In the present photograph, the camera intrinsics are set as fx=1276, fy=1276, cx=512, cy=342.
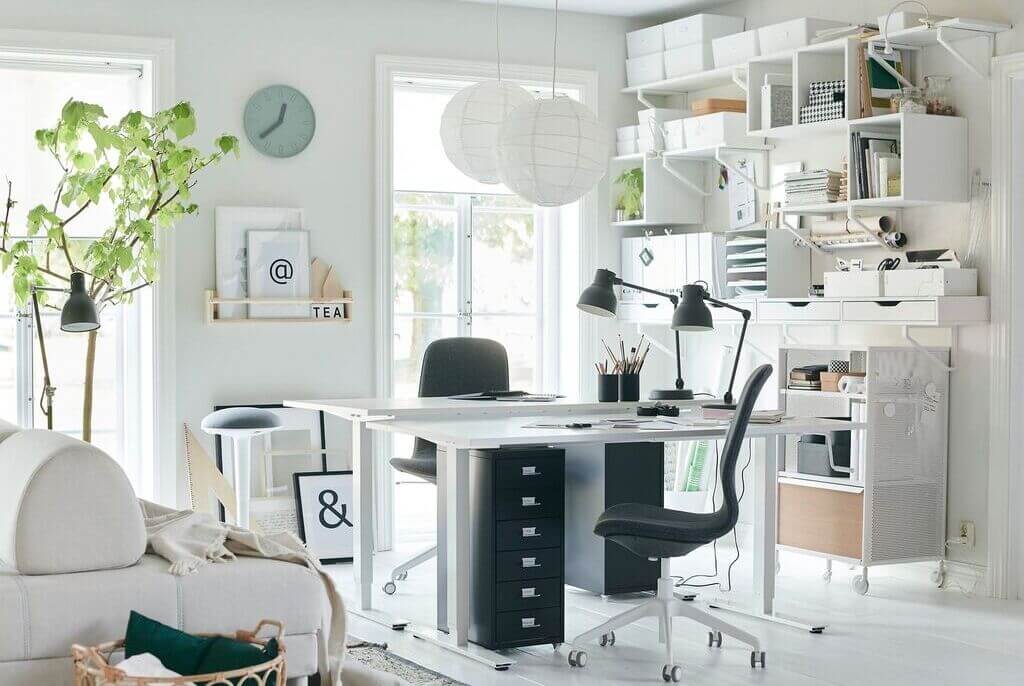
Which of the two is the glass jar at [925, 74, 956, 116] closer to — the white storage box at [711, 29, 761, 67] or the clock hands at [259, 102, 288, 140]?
the white storage box at [711, 29, 761, 67]

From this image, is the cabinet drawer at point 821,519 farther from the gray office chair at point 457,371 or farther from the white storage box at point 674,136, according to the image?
the white storage box at point 674,136

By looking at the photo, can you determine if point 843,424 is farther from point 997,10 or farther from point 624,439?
point 997,10

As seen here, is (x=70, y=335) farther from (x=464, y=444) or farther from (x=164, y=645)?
(x=164, y=645)

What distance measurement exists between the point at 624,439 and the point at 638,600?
1.24m

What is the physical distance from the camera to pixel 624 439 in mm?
4051

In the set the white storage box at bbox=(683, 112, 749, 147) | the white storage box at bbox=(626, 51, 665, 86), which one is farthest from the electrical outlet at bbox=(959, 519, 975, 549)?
the white storage box at bbox=(626, 51, 665, 86)

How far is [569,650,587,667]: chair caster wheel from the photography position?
4.07 metres

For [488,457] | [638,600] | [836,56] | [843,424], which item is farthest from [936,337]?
[488,457]

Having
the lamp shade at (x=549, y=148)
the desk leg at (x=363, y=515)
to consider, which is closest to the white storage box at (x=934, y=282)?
the lamp shade at (x=549, y=148)

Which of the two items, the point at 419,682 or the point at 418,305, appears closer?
the point at 419,682

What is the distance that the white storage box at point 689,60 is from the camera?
636cm

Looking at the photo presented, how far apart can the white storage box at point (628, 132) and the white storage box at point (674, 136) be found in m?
0.20

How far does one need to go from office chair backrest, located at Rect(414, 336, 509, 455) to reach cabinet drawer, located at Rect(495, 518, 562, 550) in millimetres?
1101

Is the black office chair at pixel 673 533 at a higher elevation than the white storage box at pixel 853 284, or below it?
below
